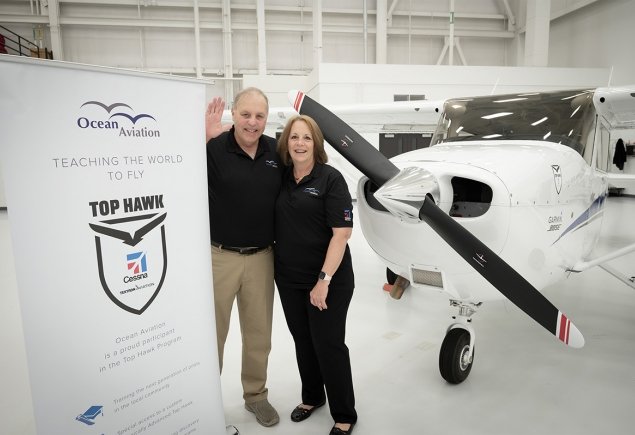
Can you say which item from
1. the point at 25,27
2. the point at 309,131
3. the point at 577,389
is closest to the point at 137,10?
the point at 25,27

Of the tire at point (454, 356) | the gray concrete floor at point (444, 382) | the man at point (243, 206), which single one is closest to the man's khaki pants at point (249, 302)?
the man at point (243, 206)

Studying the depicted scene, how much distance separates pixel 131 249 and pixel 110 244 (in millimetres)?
84

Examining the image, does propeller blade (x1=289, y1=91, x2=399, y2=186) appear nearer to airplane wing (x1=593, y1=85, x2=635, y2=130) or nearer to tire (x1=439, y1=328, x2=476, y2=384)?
tire (x1=439, y1=328, x2=476, y2=384)

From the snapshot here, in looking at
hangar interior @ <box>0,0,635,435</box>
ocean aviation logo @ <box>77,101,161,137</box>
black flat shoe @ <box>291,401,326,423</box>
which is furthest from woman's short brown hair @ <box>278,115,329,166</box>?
black flat shoe @ <box>291,401,326,423</box>

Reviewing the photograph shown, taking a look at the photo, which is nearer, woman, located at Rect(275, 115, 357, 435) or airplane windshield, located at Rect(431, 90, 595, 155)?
woman, located at Rect(275, 115, 357, 435)

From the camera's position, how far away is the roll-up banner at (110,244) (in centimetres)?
130

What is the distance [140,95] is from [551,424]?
267 centimetres

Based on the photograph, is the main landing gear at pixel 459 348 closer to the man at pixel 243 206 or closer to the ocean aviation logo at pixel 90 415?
the man at pixel 243 206

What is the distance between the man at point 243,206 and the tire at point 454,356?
3.80ft

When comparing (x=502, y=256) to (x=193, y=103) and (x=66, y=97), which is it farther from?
(x=66, y=97)

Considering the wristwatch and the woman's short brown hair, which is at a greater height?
the woman's short brown hair

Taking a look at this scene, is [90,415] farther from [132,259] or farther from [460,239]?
[460,239]

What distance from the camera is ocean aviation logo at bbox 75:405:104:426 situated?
1.49 metres

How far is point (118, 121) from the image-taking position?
151 centimetres
